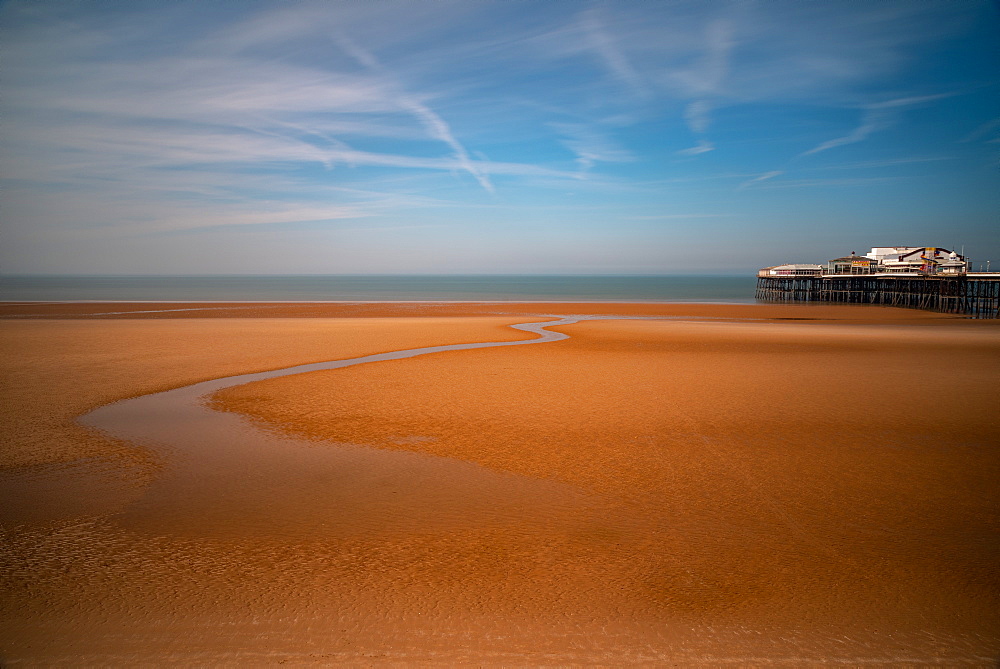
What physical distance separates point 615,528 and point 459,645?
2.46 m

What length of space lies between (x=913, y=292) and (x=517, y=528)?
62848mm

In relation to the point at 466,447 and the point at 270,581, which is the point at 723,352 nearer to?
the point at 466,447

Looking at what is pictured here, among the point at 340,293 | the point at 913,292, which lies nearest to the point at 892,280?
the point at 913,292

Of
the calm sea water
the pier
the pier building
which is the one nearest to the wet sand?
the pier

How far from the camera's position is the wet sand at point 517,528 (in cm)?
438

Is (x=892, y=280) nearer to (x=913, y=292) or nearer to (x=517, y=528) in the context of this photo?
(x=913, y=292)

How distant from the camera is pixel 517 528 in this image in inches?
246

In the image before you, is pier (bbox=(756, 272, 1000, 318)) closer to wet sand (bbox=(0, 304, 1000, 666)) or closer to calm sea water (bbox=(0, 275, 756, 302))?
calm sea water (bbox=(0, 275, 756, 302))

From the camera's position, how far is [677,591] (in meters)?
4.97

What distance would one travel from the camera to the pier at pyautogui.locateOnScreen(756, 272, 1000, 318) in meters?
45.3

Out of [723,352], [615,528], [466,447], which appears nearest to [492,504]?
[615,528]

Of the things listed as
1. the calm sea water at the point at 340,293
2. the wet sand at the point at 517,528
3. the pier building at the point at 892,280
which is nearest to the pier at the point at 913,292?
the pier building at the point at 892,280

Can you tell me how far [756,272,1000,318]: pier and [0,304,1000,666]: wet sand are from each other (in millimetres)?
39985

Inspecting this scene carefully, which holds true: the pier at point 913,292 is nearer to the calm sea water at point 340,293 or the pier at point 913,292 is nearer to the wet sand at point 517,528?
the calm sea water at point 340,293
